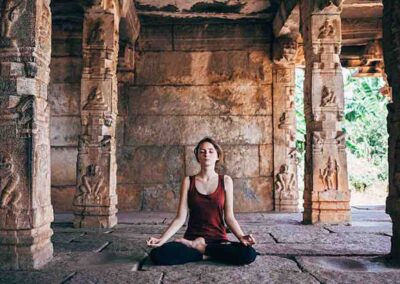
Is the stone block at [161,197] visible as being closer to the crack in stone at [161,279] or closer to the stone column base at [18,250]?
the stone column base at [18,250]

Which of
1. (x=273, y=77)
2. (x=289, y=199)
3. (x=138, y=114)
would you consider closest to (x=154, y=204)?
(x=138, y=114)

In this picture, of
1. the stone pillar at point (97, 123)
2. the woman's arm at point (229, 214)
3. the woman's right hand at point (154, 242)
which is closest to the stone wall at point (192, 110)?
the stone pillar at point (97, 123)

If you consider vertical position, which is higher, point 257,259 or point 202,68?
point 202,68

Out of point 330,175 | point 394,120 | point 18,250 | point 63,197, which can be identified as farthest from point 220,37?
point 18,250

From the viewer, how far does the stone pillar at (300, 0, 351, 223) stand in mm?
6324

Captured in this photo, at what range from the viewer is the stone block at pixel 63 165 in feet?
28.7

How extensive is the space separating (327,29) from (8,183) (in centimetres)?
496

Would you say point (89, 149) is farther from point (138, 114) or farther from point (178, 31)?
point (178, 31)

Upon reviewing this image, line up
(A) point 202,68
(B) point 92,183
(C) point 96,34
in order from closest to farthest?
(B) point 92,183
(C) point 96,34
(A) point 202,68

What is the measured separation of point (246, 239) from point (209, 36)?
6.41 m

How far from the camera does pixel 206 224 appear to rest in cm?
367

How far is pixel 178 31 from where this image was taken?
29.9 feet

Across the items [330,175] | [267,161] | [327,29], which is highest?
[327,29]

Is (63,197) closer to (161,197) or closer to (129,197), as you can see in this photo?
(129,197)
